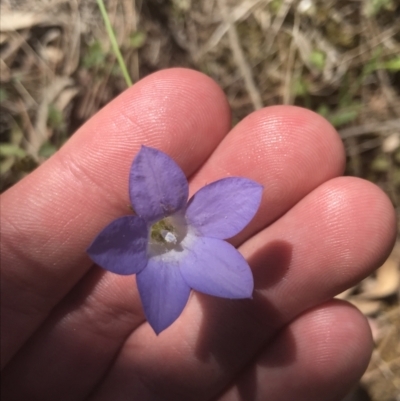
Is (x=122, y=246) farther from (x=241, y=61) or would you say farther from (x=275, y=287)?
(x=241, y=61)

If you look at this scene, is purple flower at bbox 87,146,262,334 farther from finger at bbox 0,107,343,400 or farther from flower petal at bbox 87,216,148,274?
finger at bbox 0,107,343,400

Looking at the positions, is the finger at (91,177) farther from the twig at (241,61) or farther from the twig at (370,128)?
the twig at (370,128)

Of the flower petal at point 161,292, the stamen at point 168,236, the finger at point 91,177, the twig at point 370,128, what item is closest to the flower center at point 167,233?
the stamen at point 168,236

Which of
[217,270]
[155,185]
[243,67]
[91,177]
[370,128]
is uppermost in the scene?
[155,185]

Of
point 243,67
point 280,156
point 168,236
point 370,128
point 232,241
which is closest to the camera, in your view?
point 168,236

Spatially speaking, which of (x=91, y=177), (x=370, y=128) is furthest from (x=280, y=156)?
(x=370, y=128)

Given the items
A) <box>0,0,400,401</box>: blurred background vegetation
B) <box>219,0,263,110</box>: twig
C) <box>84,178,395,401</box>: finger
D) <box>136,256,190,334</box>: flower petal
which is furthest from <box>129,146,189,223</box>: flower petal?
<box>219,0,263,110</box>: twig
